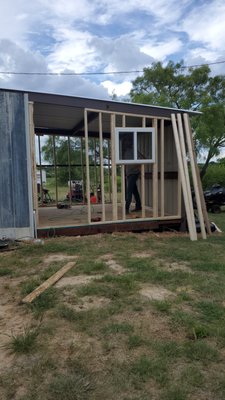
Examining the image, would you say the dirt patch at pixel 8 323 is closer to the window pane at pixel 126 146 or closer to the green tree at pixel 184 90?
the window pane at pixel 126 146

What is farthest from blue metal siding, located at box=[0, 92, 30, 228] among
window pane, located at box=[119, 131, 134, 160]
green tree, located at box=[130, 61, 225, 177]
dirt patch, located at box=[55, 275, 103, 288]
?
green tree, located at box=[130, 61, 225, 177]

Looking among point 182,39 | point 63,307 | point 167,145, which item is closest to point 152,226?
point 167,145

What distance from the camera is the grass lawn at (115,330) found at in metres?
1.87

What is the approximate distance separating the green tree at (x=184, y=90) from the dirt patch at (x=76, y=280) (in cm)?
1263

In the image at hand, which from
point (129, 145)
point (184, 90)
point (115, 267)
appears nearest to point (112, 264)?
point (115, 267)

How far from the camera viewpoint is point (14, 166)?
545cm

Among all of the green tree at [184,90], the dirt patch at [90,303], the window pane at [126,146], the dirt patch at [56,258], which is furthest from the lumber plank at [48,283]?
the green tree at [184,90]

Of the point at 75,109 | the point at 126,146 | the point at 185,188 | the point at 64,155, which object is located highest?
the point at 75,109

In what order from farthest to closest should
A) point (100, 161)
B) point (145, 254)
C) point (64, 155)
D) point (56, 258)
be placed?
point (64, 155) → point (100, 161) → point (145, 254) → point (56, 258)

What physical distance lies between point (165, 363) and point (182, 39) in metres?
12.4

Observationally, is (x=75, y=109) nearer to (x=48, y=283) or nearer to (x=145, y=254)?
(x=145, y=254)

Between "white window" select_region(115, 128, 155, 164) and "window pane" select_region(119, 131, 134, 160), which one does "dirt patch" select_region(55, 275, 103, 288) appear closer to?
"white window" select_region(115, 128, 155, 164)

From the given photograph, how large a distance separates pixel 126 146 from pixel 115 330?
15.0ft

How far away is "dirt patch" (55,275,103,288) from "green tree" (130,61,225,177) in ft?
41.5
